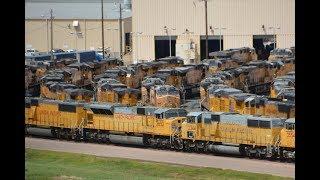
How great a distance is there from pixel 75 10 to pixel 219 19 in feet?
111

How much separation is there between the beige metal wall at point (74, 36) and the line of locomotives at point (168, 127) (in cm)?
4803

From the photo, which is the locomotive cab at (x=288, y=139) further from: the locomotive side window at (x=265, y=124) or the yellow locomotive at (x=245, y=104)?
the yellow locomotive at (x=245, y=104)

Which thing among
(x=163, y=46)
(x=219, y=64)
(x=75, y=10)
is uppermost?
(x=75, y=10)

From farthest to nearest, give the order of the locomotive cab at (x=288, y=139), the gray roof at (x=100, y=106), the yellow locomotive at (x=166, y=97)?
the yellow locomotive at (x=166, y=97) < the gray roof at (x=100, y=106) < the locomotive cab at (x=288, y=139)

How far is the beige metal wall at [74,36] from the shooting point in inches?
3246

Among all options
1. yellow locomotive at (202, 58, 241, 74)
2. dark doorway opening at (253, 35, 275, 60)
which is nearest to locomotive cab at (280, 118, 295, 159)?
yellow locomotive at (202, 58, 241, 74)

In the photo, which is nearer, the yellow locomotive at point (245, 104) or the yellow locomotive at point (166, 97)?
the yellow locomotive at point (245, 104)

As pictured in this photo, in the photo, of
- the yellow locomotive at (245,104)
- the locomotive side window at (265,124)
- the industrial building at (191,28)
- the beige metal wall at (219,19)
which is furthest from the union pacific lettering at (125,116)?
the industrial building at (191,28)

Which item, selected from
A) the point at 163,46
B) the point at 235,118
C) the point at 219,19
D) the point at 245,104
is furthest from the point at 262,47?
the point at 235,118

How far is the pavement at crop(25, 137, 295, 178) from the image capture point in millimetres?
24156

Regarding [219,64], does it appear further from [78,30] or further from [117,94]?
[78,30]

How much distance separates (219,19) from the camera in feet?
223

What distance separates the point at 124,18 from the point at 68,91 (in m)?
45.5
